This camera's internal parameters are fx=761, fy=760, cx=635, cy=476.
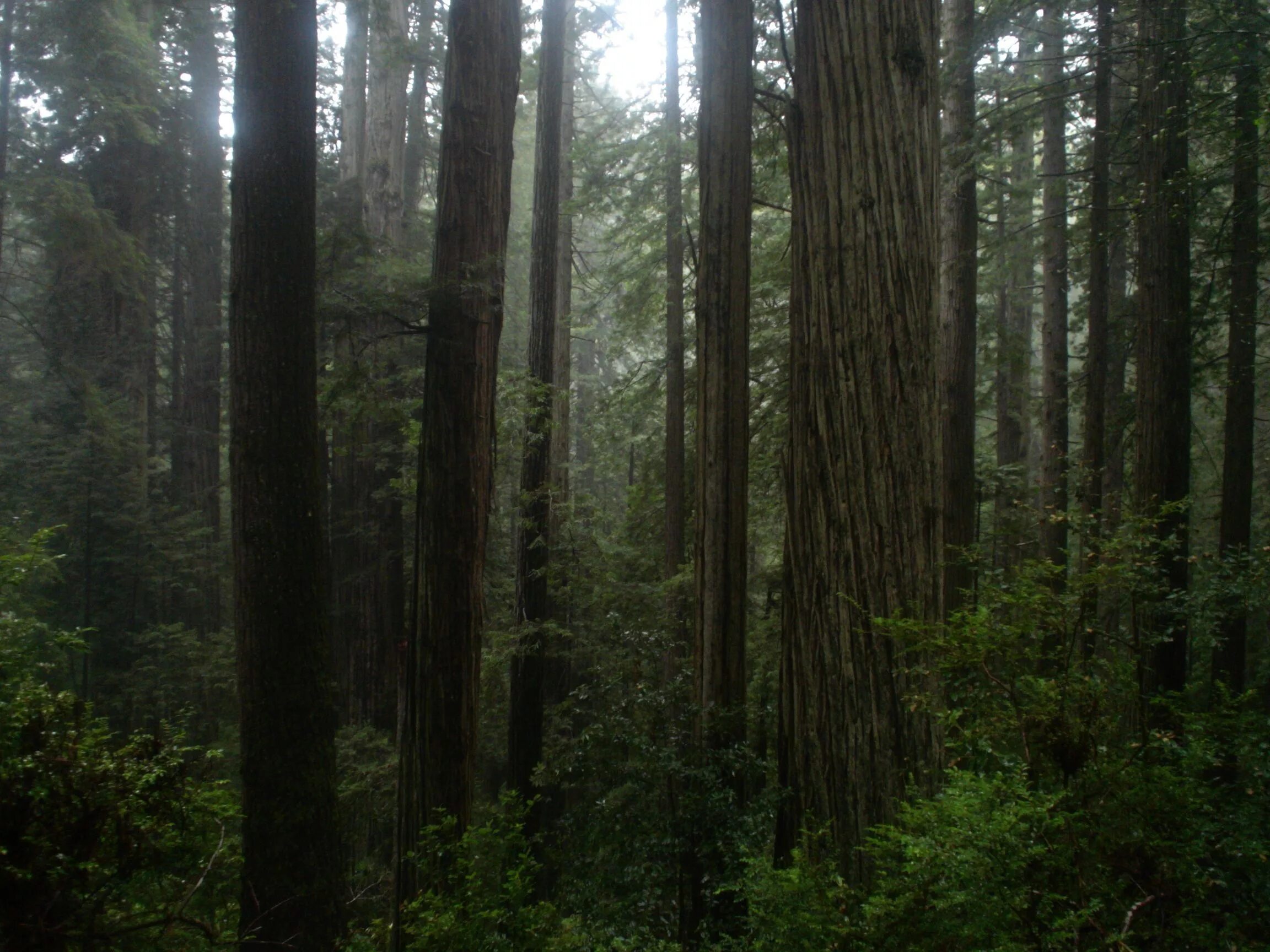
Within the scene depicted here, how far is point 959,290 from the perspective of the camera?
9062 mm

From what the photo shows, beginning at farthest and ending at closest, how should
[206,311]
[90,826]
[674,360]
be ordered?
1. [206,311]
2. [674,360]
3. [90,826]

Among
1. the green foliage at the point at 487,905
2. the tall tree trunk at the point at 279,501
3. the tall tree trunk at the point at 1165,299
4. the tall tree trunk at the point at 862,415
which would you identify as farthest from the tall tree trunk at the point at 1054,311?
the tall tree trunk at the point at 279,501

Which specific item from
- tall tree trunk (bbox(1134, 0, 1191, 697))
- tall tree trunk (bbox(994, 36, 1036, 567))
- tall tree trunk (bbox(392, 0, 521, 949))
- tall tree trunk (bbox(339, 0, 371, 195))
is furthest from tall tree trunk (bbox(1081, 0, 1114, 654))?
tall tree trunk (bbox(339, 0, 371, 195))

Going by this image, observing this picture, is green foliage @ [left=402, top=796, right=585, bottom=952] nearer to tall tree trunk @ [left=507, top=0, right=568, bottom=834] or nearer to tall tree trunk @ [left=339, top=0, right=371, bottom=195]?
tall tree trunk @ [left=507, top=0, right=568, bottom=834]

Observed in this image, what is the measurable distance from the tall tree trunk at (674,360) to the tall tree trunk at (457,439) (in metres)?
6.28

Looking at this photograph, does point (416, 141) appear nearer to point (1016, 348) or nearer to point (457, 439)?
point (1016, 348)

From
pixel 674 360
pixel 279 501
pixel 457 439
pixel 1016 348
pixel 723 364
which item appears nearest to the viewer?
pixel 279 501

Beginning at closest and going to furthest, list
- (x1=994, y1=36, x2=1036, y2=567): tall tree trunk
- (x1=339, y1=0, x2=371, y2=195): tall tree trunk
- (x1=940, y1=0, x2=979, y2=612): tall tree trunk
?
1. (x1=940, y1=0, x2=979, y2=612): tall tree trunk
2. (x1=994, y1=36, x2=1036, y2=567): tall tree trunk
3. (x1=339, y1=0, x2=371, y2=195): tall tree trunk

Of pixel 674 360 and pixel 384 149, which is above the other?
pixel 384 149

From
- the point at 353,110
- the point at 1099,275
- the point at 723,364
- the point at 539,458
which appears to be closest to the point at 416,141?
the point at 353,110

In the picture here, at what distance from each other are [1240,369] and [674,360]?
767 centimetres

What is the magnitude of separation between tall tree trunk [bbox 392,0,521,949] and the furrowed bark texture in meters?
1.80

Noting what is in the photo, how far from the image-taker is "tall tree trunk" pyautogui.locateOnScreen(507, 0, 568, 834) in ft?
31.7

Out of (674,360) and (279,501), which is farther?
(674,360)
